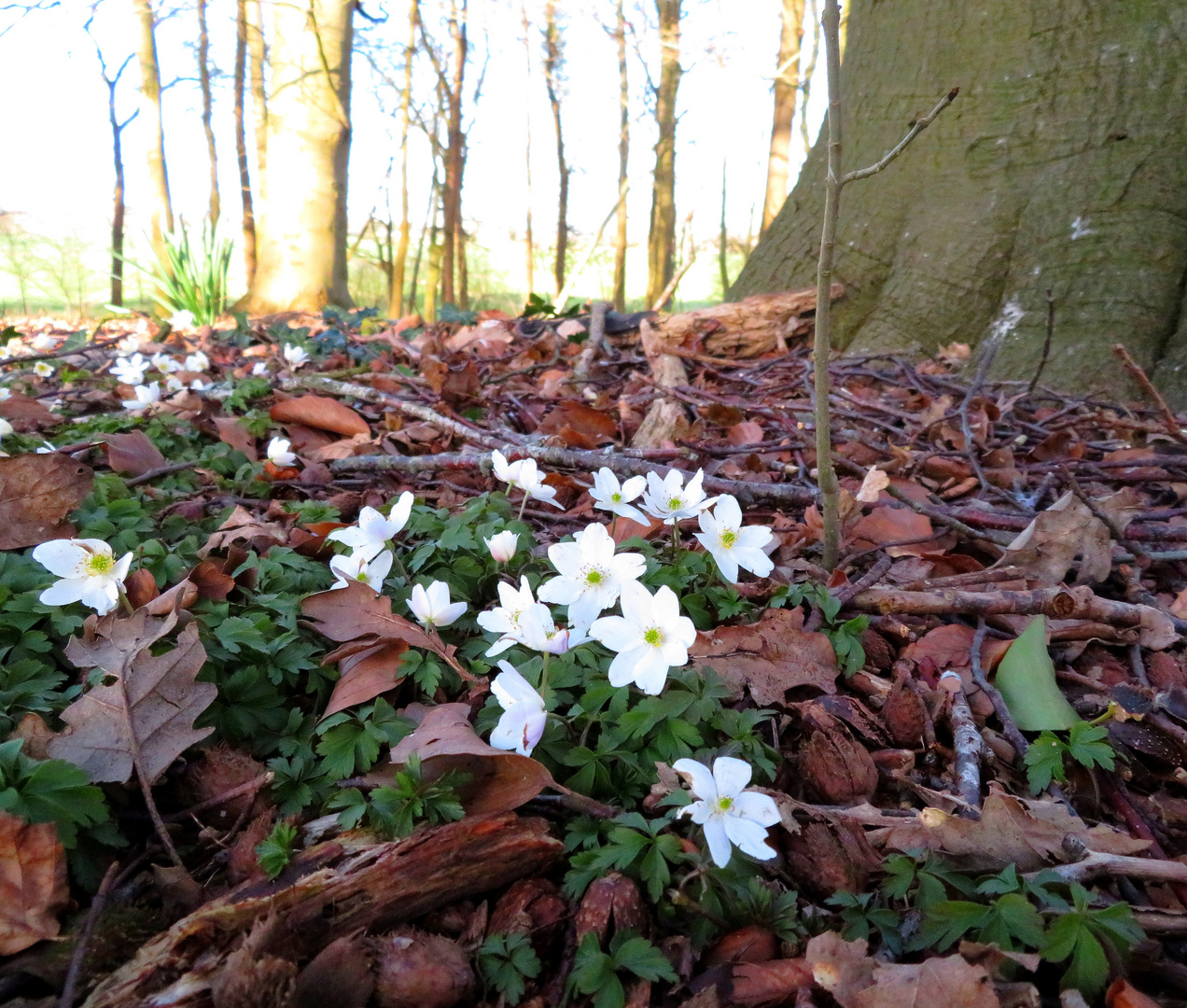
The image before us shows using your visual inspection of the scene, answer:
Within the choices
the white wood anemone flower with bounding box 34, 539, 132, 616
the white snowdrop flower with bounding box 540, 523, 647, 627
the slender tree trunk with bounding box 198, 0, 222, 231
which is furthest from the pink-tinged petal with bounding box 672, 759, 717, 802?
the slender tree trunk with bounding box 198, 0, 222, 231

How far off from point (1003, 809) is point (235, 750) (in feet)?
4.14

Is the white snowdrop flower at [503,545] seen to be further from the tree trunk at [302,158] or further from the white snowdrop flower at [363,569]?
the tree trunk at [302,158]

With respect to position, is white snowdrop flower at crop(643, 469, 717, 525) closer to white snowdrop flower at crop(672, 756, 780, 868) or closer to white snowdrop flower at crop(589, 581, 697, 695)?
white snowdrop flower at crop(589, 581, 697, 695)

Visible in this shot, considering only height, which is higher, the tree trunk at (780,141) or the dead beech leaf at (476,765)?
the tree trunk at (780,141)

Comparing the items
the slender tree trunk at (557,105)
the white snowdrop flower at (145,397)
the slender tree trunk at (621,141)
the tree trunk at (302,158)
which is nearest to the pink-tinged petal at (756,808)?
the white snowdrop flower at (145,397)

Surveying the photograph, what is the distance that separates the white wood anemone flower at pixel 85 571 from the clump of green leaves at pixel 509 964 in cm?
98

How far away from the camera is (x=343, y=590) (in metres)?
1.54

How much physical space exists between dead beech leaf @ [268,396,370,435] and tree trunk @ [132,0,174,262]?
386 inches

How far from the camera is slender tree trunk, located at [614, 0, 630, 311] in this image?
16.2 m

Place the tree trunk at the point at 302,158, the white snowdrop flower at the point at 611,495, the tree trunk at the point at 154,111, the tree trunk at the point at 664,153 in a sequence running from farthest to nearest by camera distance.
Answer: the tree trunk at the point at 664,153 < the tree trunk at the point at 154,111 < the tree trunk at the point at 302,158 < the white snowdrop flower at the point at 611,495

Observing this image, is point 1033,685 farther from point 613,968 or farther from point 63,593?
point 63,593

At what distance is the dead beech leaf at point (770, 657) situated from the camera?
1.46 metres

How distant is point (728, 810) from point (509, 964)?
14.4 inches

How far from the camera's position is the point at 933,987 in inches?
36.5
